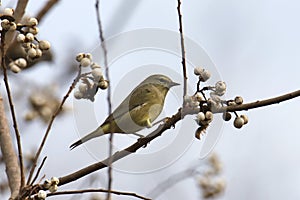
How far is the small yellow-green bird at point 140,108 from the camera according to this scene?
11.1 ft

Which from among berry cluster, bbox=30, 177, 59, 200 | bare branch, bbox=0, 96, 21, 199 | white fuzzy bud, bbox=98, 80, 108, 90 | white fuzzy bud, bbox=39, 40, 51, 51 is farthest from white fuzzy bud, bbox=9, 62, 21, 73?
berry cluster, bbox=30, 177, 59, 200

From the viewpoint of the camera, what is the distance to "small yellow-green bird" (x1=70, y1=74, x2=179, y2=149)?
3375mm

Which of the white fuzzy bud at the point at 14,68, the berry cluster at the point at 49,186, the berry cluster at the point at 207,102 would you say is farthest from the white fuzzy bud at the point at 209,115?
the white fuzzy bud at the point at 14,68

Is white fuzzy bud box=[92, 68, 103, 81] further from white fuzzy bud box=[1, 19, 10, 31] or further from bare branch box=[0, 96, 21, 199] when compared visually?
bare branch box=[0, 96, 21, 199]

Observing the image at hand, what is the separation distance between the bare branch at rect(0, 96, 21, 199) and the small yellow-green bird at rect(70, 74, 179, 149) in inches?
20.3

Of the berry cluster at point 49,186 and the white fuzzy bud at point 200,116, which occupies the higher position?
the white fuzzy bud at point 200,116

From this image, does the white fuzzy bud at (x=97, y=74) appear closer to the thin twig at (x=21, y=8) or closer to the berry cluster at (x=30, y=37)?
the berry cluster at (x=30, y=37)

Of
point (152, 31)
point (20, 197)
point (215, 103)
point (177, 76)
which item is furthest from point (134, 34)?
point (20, 197)

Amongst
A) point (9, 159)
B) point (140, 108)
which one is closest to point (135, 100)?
point (140, 108)

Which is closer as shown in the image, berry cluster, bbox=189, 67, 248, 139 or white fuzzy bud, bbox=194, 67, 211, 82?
berry cluster, bbox=189, 67, 248, 139

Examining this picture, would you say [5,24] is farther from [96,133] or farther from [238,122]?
[96,133]

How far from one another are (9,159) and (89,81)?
0.60 metres

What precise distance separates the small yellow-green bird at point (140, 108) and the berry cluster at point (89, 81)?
84 centimetres

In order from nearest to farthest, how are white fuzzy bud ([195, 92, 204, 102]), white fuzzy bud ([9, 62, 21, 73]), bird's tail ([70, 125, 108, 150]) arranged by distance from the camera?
white fuzzy bud ([195, 92, 204, 102])
white fuzzy bud ([9, 62, 21, 73])
bird's tail ([70, 125, 108, 150])
